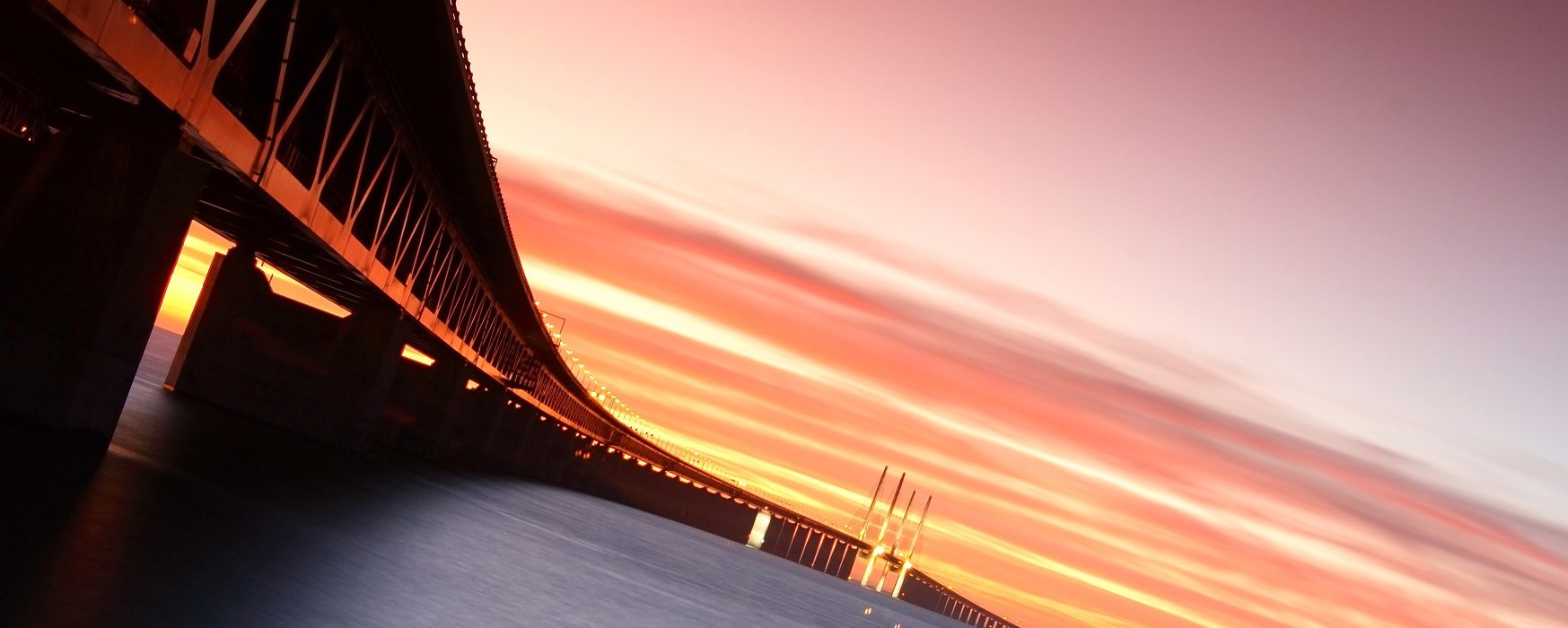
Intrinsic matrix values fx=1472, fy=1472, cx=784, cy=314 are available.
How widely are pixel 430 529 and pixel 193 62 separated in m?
21.1

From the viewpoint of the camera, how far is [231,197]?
118ft

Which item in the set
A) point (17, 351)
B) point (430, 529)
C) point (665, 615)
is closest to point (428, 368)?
point (665, 615)

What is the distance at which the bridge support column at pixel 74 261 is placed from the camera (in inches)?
861

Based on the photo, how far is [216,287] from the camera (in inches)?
2191

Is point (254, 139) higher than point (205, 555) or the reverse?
higher

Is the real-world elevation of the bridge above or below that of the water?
above

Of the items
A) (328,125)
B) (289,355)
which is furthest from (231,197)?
(289,355)

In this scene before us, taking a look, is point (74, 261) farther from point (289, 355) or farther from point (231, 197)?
point (289, 355)

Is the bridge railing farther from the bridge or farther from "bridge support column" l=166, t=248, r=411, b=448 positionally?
"bridge support column" l=166, t=248, r=411, b=448

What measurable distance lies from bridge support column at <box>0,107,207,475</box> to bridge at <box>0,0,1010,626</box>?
1.1 inches

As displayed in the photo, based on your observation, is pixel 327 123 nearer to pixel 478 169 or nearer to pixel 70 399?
pixel 70 399

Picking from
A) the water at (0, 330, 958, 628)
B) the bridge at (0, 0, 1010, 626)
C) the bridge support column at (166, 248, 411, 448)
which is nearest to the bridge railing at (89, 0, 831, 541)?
the bridge at (0, 0, 1010, 626)

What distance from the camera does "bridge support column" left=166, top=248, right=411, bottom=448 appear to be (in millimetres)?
54281

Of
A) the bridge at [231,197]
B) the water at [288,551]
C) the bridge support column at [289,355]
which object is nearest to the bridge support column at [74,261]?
the bridge at [231,197]
